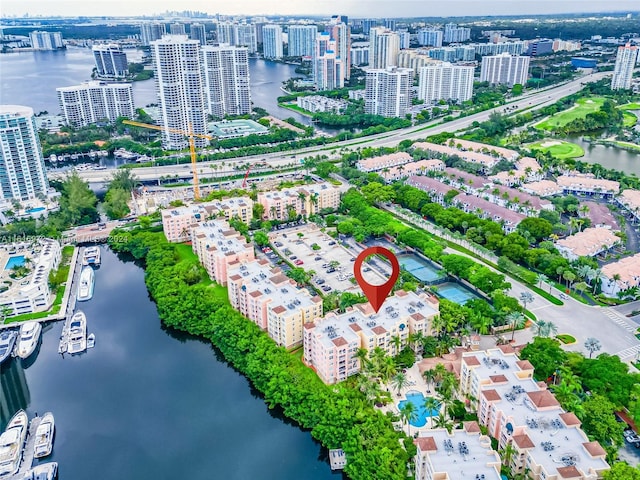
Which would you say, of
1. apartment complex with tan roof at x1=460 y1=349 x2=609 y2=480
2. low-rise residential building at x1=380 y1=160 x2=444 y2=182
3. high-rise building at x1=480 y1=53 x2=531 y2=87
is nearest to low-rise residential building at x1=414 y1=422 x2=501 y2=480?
apartment complex with tan roof at x1=460 y1=349 x2=609 y2=480

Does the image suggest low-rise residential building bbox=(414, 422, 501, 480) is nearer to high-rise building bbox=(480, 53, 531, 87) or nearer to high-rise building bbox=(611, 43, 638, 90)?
high-rise building bbox=(611, 43, 638, 90)

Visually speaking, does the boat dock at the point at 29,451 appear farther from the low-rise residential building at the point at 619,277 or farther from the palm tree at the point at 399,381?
the low-rise residential building at the point at 619,277

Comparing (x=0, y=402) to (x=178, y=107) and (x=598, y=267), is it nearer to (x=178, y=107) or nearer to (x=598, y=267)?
(x=598, y=267)

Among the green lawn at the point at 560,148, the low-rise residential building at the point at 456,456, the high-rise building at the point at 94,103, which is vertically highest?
the high-rise building at the point at 94,103

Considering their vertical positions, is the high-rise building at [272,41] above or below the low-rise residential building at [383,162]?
above

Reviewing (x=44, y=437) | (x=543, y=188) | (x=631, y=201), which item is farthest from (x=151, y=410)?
(x=631, y=201)

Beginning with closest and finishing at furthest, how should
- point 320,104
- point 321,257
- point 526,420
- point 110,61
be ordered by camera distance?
point 526,420 → point 321,257 → point 320,104 → point 110,61

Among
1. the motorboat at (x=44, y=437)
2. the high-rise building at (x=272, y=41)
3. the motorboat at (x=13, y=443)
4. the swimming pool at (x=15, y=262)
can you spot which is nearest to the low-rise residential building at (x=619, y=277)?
the motorboat at (x=44, y=437)

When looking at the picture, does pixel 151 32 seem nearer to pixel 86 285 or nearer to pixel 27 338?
pixel 86 285
